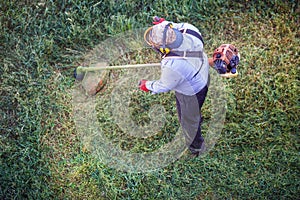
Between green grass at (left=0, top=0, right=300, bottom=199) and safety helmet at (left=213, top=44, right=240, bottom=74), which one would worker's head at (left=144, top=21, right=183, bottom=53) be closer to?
safety helmet at (left=213, top=44, right=240, bottom=74)

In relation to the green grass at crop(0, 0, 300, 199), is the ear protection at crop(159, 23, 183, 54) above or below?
above

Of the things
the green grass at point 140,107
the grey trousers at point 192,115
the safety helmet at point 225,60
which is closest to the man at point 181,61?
the grey trousers at point 192,115

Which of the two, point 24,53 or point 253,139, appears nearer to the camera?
point 253,139

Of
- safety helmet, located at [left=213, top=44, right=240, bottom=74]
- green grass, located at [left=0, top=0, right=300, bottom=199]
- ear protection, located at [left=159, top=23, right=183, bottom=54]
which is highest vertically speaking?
ear protection, located at [left=159, top=23, right=183, bottom=54]

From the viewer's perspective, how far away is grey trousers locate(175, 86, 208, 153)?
341 centimetres

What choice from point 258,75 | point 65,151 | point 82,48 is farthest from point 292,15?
point 65,151

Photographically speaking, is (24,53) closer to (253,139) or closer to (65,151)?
(65,151)

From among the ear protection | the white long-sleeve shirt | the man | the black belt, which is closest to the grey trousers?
the man

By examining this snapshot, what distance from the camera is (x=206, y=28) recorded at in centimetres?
440

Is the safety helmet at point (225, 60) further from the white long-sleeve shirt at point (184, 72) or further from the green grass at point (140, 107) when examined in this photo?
the green grass at point (140, 107)

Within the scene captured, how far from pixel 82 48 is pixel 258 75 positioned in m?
1.90

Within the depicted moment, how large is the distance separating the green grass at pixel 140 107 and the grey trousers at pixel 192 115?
0.79ft

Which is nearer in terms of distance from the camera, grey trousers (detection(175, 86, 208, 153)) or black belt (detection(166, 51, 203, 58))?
black belt (detection(166, 51, 203, 58))

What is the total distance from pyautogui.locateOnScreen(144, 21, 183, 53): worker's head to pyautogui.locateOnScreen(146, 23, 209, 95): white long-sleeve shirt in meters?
0.07
